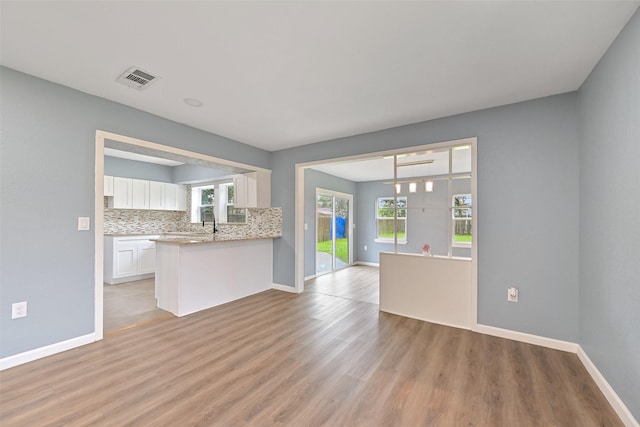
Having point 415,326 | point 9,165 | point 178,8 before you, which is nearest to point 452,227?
point 415,326

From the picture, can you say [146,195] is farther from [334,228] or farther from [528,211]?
[528,211]

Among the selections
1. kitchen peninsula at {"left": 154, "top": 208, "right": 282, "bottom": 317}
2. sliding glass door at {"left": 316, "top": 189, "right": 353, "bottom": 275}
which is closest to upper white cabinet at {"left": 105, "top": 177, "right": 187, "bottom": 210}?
kitchen peninsula at {"left": 154, "top": 208, "right": 282, "bottom": 317}

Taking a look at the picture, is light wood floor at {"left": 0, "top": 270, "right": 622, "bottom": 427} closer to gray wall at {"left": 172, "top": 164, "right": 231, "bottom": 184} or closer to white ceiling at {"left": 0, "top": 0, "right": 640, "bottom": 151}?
white ceiling at {"left": 0, "top": 0, "right": 640, "bottom": 151}

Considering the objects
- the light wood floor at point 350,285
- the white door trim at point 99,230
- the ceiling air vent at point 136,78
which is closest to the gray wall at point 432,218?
the light wood floor at point 350,285

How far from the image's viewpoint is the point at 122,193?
5.68 m

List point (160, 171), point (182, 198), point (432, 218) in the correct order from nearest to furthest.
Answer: point (432, 218) → point (160, 171) → point (182, 198)

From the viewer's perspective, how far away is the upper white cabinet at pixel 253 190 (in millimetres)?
4812

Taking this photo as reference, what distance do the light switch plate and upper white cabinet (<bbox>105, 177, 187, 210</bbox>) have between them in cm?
343

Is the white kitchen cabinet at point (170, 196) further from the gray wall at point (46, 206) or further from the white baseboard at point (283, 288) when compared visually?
the gray wall at point (46, 206)

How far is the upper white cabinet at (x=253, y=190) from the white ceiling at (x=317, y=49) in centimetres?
189

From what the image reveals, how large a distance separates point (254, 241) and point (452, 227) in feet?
10.2

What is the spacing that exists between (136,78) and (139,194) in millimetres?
4301

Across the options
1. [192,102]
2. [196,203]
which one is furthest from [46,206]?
[196,203]

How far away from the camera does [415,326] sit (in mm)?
3258
